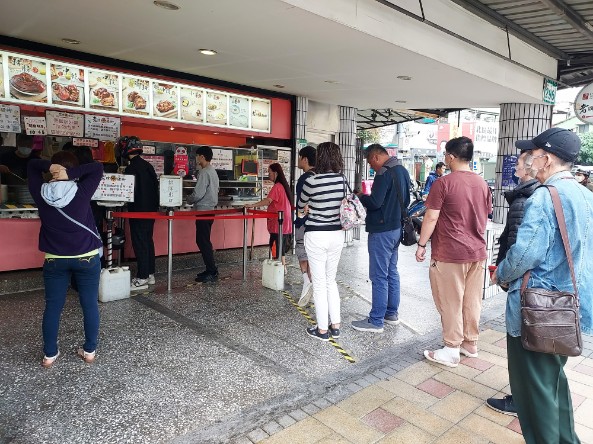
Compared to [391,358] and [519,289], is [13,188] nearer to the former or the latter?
[391,358]

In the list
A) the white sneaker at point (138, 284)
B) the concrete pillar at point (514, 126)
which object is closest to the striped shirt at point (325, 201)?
the white sneaker at point (138, 284)

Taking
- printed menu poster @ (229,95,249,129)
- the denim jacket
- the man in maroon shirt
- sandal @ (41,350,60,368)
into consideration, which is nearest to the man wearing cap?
the denim jacket

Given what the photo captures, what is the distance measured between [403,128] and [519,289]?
112 ft

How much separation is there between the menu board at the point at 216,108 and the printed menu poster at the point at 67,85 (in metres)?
2.05

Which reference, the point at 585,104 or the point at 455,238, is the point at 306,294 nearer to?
the point at 455,238

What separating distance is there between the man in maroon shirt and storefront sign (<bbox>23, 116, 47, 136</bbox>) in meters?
5.02

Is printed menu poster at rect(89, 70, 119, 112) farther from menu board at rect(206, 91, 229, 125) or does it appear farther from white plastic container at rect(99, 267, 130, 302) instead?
white plastic container at rect(99, 267, 130, 302)

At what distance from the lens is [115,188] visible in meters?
5.28

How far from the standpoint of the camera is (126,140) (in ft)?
19.3

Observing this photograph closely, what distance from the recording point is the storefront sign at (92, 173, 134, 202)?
5154 mm

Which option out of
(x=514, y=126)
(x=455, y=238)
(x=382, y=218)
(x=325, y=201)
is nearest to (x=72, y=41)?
(x=325, y=201)

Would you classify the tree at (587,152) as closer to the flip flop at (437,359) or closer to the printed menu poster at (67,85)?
the flip flop at (437,359)

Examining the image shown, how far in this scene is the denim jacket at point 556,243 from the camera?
2.27m

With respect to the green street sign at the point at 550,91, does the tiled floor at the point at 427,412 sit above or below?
below
